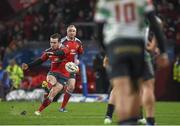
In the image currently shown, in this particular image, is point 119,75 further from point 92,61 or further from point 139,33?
point 92,61

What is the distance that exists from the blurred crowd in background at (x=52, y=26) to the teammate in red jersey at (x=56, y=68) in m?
9.05

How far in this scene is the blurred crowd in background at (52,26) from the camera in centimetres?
2750

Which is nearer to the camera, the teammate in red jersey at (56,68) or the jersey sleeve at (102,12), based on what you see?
the jersey sleeve at (102,12)

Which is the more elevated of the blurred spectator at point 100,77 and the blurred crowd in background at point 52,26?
the blurred crowd in background at point 52,26

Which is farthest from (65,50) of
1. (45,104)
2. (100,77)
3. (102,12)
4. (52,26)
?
(52,26)

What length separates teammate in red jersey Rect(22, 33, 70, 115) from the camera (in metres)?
16.1

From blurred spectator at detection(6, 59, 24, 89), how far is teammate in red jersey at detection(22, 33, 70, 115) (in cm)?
952

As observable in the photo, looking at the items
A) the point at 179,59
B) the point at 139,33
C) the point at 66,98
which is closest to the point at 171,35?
the point at 179,59

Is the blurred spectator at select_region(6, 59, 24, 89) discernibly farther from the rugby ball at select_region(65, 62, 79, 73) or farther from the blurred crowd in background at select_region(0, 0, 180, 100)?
the rugby ball at select_region(65, 62, 79, 73)

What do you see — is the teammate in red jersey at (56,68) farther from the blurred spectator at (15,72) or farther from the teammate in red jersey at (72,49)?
the blurred spectator at (15,72)

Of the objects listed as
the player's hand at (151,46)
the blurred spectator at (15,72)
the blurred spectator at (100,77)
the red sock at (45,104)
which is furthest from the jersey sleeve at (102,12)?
the blurred spectator at (15,72)

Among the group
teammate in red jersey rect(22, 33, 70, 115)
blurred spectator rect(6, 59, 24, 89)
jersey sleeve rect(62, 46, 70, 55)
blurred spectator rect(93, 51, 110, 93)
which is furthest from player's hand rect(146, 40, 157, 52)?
blurred spectator rect(6, 59, 24, 89)

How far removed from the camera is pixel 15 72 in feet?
89.4

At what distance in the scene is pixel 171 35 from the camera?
28.0 metres
